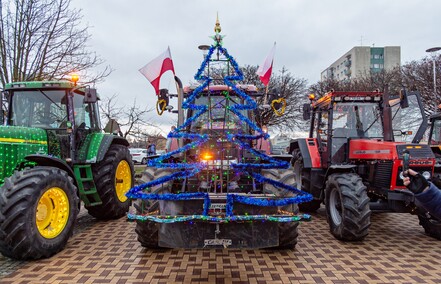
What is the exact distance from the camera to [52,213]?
517 centimetres

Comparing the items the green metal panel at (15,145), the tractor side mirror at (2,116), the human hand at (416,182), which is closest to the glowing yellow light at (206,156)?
the green metal panel at (15,145)

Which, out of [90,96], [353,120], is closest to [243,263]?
[90,96]

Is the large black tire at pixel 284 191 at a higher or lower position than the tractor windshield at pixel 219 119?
lower

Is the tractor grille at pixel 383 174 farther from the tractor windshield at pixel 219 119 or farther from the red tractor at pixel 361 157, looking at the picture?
the tractor windshield at pixel 219 119

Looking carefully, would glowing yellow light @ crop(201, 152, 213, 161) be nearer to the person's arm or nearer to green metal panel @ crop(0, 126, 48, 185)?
green metal panel @ crop(0, 126, 48, 185)

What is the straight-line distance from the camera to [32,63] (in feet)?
34.9

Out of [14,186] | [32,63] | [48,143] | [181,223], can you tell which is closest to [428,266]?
[181,223]

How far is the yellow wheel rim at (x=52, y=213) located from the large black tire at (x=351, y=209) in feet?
13.1

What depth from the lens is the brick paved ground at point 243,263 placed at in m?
4.28

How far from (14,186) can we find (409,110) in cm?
693

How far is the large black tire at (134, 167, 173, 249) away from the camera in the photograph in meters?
4.58

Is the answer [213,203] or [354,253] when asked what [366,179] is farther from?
[213,203]

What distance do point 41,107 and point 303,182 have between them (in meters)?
5.21

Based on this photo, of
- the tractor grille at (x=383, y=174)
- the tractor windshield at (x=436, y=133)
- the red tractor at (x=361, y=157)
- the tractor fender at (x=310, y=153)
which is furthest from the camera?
the tractor windshield at (x=436, y=133)
